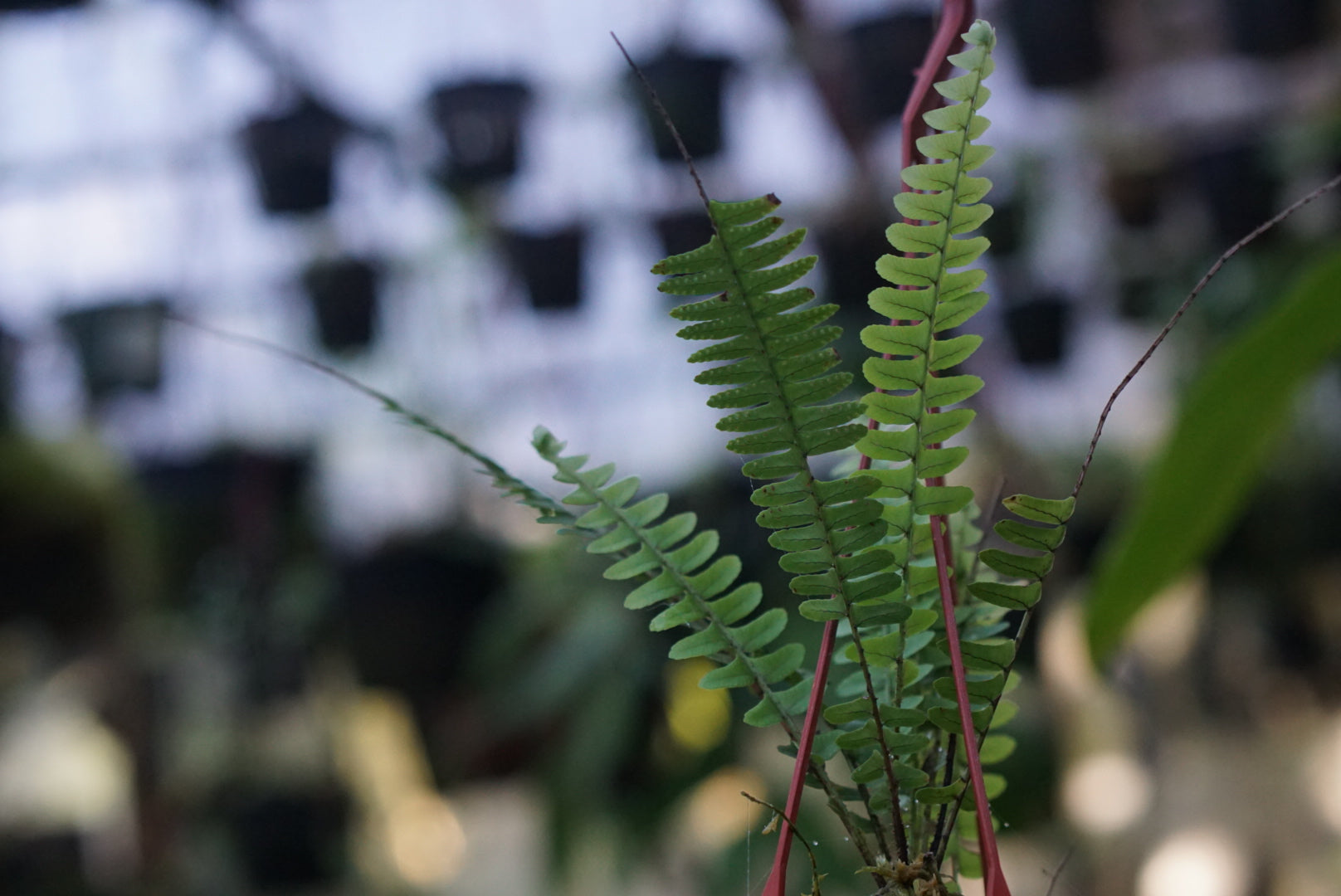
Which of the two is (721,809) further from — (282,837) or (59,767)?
(59,767)

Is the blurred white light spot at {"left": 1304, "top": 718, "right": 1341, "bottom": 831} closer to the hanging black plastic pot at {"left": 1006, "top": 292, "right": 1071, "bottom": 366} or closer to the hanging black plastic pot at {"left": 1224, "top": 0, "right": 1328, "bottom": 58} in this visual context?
the hanging black plastic pot at {"left": 1006, "top": 292, "right": 1071, "bottom": 366}

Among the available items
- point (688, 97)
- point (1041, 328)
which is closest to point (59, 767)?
point (688, 97)

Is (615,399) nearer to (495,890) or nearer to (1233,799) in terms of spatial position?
(495,890)

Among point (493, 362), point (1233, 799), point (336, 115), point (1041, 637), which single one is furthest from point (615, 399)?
point (1233, 799)

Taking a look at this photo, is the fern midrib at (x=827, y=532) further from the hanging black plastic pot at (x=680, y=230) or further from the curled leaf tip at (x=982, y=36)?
the hanging black plastic pot at (x=680, y=230)

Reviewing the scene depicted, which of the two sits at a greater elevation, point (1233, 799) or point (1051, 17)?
point (1051, 17)

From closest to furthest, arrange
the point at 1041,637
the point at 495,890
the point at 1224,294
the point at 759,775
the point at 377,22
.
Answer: the point at 1041,637 → the point at 759,775 → the point at 1224,294 → the point at 377,22 → the point at 495,890

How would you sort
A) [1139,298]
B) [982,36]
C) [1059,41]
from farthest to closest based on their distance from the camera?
1. [1139,298]
2. [1059,41]
3. [982,36]
